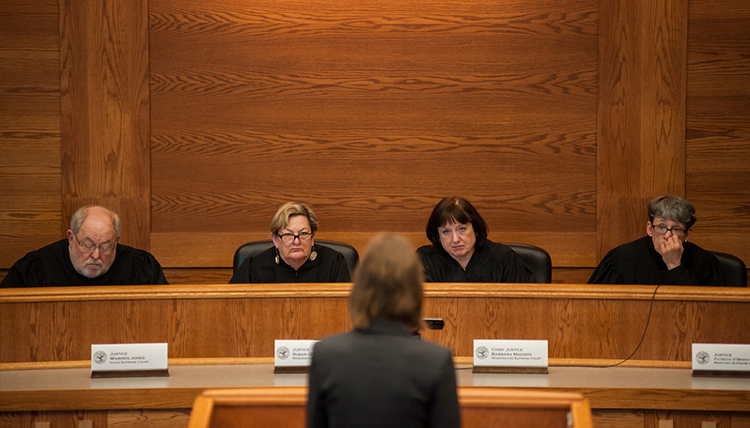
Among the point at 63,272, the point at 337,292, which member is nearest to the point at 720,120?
the point at 337,292

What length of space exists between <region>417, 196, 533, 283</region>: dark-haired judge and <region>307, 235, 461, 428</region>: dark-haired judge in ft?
6.05

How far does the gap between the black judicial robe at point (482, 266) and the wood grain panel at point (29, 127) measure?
2.14 m

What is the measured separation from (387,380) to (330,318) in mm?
1116

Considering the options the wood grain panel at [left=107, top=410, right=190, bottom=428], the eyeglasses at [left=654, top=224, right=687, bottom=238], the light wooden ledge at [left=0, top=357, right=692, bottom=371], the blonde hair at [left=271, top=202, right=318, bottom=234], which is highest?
the blonde hair at [left=271, top=202, right=318, bottom=234]

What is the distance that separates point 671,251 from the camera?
3.11 m

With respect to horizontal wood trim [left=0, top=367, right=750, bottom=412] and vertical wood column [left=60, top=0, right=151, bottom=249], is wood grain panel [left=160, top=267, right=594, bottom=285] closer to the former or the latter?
vertical wood column [left=60, top=0, right=151, bottom=249]

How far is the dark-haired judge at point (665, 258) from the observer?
3.07 meters

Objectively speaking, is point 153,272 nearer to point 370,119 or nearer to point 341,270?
point 341,270

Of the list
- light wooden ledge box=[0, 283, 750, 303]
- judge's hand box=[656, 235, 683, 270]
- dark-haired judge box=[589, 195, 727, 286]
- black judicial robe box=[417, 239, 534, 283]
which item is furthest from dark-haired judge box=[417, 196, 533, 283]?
light wooden ledge box=[0, 283, 750, 303]

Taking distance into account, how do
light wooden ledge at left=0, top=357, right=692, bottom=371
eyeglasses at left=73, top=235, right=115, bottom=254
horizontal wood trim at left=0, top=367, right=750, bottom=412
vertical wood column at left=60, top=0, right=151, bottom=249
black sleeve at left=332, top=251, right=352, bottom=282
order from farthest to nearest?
vertical wood column at left=60, top=0, right=151, bottom=249
black sleeve at left=332, top=251, right=352, bottom=282
eyeglasses at left=73, top=235, right=115, bottom=254
light wooden ledge at left=0, top=357, right=692, bottom=371
horizontal wood trim at left=0, top=367, right=750, bottom=412

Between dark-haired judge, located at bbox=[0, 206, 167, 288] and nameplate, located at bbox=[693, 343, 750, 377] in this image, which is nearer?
nameplate, located at bbox=[693, 343, 750, 377]

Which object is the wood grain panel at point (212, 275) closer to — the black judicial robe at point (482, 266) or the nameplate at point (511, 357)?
the black judicial robe at point (482, 266)

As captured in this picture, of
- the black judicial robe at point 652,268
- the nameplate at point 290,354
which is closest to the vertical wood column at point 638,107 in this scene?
the black judicial robe at point 652,268

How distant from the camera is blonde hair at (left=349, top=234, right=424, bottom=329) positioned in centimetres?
118
